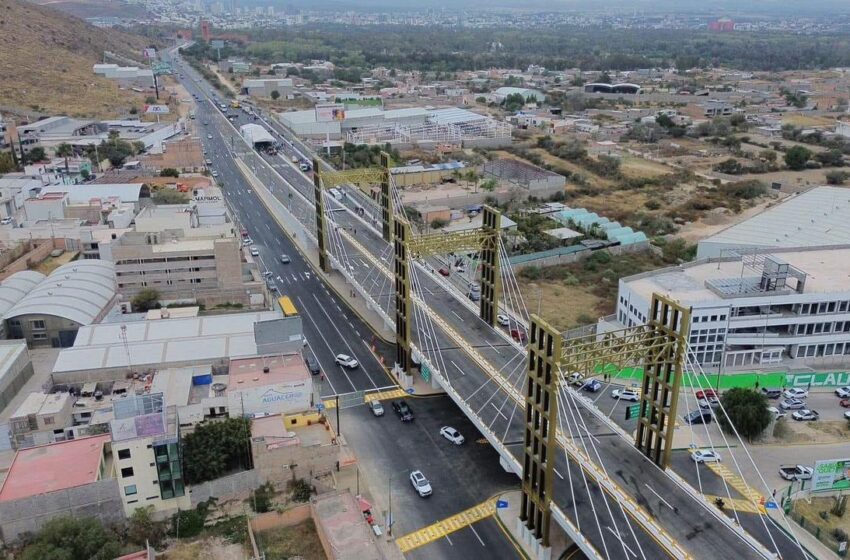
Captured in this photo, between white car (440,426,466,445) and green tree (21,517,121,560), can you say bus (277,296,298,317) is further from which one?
green tree (21,517,121,560)

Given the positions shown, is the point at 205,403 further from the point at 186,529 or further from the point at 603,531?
the point at 603,531

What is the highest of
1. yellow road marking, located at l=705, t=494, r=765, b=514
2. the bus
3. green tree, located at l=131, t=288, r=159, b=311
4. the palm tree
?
the palm tree

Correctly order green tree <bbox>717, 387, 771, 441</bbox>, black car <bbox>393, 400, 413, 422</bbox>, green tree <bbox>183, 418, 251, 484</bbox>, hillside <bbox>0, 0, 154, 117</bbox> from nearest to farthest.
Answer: green tree <bbox>183, 418, 251, 484</bbox> → green tree <bbox>717, 387, 771, 441</bbox> → black car <bbox>393, 400, 413, 422</bbox> → hillside <bbox>0, 0, 154, 117</bbox>

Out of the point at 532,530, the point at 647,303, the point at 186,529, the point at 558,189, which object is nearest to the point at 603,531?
the point at 532,530

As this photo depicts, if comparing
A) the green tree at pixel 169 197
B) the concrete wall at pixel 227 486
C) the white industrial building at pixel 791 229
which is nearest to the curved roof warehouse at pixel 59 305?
the green tree at pixel 169 197

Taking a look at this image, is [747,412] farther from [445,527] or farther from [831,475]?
A: [445,527]

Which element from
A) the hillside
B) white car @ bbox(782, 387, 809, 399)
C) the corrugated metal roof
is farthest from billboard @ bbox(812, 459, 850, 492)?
the hillside

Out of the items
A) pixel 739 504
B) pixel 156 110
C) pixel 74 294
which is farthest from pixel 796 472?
pixel 156 110
